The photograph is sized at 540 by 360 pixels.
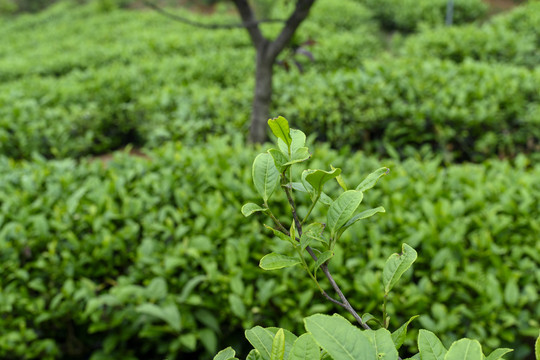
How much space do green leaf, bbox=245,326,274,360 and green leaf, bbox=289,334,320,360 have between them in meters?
0.09

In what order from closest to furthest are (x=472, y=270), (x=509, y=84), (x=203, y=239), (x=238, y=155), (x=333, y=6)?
(x=472, y=270)
(x=203, y=239)
(x=238, y=155)
(x=509, y=84)
(x=333, y=6)

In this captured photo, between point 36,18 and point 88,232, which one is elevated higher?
point 36,18

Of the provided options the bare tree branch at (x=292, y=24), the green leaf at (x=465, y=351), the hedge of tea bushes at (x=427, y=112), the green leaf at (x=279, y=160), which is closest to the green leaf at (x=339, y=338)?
the green leaf at (x=465, y=351)

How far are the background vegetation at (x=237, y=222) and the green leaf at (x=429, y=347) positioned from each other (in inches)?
49.0

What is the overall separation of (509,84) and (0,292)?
400 centimetres

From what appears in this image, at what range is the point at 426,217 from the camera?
2.30 m

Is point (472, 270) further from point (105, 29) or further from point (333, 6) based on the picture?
point (105, 29)

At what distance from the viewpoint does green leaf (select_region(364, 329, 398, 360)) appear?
0.58m

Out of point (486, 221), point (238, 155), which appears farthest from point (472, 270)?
point (238, 155)

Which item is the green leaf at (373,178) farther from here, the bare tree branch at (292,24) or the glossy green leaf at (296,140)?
the bare tree branch at (292,24)

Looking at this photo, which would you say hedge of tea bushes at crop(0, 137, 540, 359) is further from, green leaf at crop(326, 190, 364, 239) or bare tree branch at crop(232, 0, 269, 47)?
green leaf at crop(326, 190, 364, 239)

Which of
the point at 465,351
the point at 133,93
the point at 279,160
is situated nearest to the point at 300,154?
the point at 279,160

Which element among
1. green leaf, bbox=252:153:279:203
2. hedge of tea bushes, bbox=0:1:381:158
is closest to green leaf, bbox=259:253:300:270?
green leaf, bbox=252:153:279:203

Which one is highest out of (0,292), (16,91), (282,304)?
(16,91)
